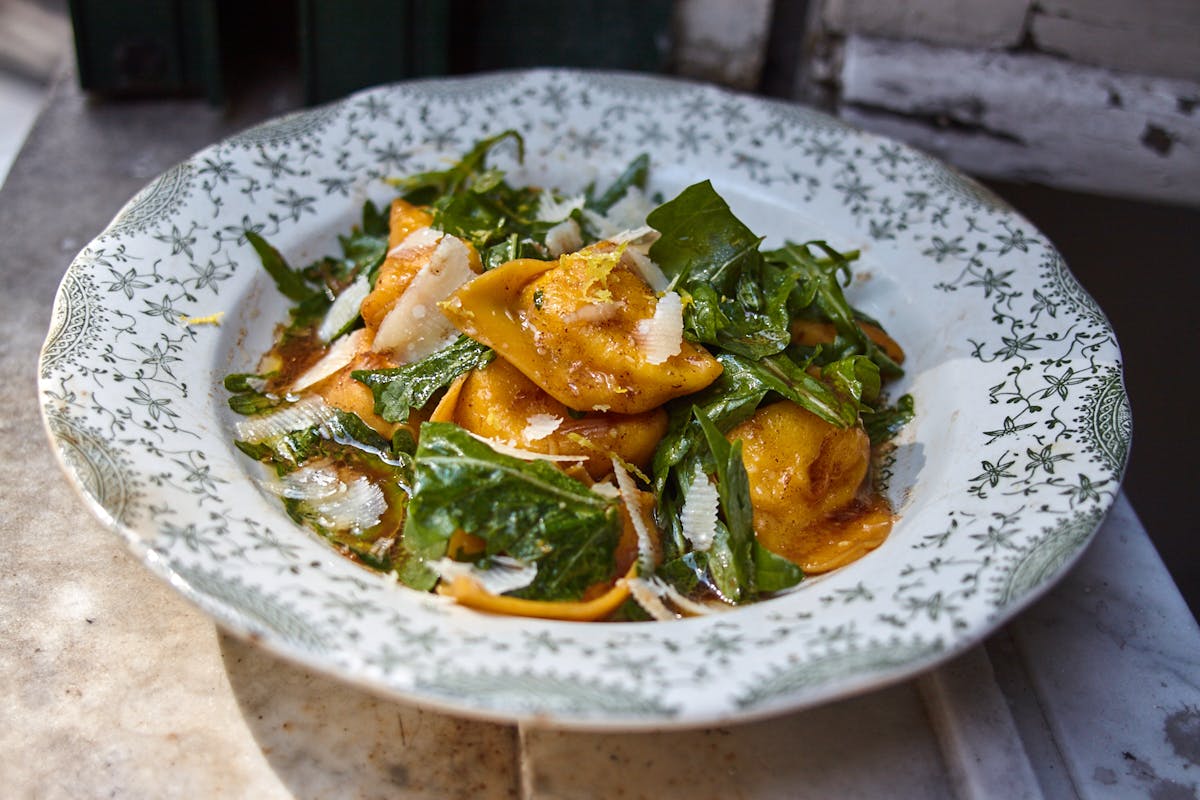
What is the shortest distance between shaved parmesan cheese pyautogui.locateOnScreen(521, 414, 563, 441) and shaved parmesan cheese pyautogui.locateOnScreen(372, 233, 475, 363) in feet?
1.16

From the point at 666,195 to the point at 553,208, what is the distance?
0.51m

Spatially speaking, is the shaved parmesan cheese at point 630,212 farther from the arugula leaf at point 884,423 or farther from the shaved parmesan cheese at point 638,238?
the arugula leaf at point 884,423

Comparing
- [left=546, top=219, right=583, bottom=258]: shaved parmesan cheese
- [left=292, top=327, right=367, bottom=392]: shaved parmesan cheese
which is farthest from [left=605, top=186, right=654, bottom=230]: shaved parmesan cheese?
[left=292, top=327, right=367, bottom=392]: shaved parmesan cheese

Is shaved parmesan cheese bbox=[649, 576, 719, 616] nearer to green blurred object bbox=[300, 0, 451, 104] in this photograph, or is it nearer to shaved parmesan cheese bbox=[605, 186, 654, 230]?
shaved parmesan cheese bbox=[605, 186, 654, 230]

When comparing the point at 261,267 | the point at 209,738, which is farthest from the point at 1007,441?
the point at 261,267

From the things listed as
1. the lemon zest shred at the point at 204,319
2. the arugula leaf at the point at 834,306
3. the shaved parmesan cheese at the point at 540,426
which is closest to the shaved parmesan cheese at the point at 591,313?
the shaved parmesan cheese at the point at 540,426

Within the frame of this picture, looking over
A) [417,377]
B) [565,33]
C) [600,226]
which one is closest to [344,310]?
[417,377]

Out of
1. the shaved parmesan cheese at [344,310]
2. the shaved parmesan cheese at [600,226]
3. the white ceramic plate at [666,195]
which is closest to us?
the white ceramic plate at [666,195]

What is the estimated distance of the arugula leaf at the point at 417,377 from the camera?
A: 244 cm

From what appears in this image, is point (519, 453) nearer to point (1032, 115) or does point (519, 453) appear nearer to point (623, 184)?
point (623, 184)

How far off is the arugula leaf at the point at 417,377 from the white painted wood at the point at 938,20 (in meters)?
2.60

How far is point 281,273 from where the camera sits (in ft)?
9.55

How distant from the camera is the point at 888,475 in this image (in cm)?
260

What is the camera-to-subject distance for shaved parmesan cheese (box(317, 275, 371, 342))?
2.79m
